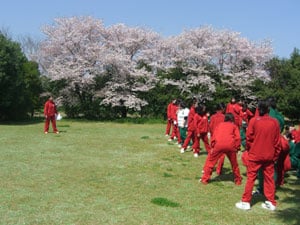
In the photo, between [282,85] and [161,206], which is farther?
[282,85]

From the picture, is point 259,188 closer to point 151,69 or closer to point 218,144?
point 218,144

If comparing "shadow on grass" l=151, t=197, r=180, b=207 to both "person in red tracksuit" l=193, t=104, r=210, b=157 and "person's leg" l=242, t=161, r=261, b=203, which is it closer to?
"person's leg" l=242, t=161, r=261, b=203

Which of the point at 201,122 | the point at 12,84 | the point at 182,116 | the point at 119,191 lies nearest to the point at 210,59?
the point at 12,84

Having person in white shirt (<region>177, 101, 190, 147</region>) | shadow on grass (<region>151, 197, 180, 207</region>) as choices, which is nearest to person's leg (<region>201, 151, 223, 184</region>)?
shadow on grass (<region>151, 197, 180, 207</region>)

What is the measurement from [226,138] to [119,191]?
2388mm

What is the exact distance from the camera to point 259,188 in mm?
7238

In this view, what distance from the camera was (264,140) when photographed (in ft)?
20.1

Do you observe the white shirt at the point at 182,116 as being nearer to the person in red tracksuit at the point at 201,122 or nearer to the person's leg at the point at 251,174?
the person in red tracksuit at the point at 201,122

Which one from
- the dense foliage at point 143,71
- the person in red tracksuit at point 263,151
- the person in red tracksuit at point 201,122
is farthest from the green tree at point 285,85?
the person in red tracksuit at point 263,151

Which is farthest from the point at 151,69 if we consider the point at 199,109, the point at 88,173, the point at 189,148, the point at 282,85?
the point at 88,173

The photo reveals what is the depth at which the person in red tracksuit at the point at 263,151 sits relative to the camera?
6109 millimetres

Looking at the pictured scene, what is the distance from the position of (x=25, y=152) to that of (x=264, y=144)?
7.81 m

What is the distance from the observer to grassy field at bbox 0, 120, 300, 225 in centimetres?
568

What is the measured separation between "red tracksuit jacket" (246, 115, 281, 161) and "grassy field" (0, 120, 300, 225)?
92 centimetres
